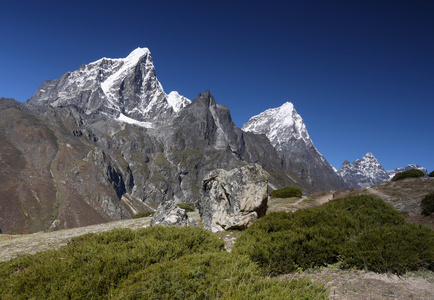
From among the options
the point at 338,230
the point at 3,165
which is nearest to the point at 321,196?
the point at 338,230

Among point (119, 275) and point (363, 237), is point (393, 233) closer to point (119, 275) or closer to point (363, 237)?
point (363, 237)

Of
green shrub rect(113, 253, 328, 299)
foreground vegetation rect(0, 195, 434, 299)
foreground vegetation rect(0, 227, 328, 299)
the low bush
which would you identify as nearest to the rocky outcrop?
foreground vegetation rect(0, 195, 434, 299)

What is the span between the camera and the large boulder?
49.0ft

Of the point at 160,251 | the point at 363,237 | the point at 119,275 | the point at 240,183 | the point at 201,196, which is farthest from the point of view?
the point at 201,196

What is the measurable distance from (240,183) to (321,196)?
24507mm

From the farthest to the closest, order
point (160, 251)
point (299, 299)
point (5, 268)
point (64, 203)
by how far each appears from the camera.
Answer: point (64, 203) < point (160, 251) < point (5, 268) < point (299, 299)

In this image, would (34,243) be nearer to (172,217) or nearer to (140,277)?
(172,217)

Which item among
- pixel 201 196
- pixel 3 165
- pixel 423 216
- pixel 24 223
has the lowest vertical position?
pixel 24 223

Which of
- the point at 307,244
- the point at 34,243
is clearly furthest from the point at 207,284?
the point at 34,243

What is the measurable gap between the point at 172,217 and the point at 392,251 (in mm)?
12151

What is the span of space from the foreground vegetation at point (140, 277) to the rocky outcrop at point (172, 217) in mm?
7660

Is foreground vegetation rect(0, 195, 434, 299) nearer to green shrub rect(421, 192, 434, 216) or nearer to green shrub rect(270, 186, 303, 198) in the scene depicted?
green shrub rect(421, 192, 434, 216)

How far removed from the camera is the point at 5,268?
6.91m

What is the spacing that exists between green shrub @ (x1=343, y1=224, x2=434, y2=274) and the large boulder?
291 inches
